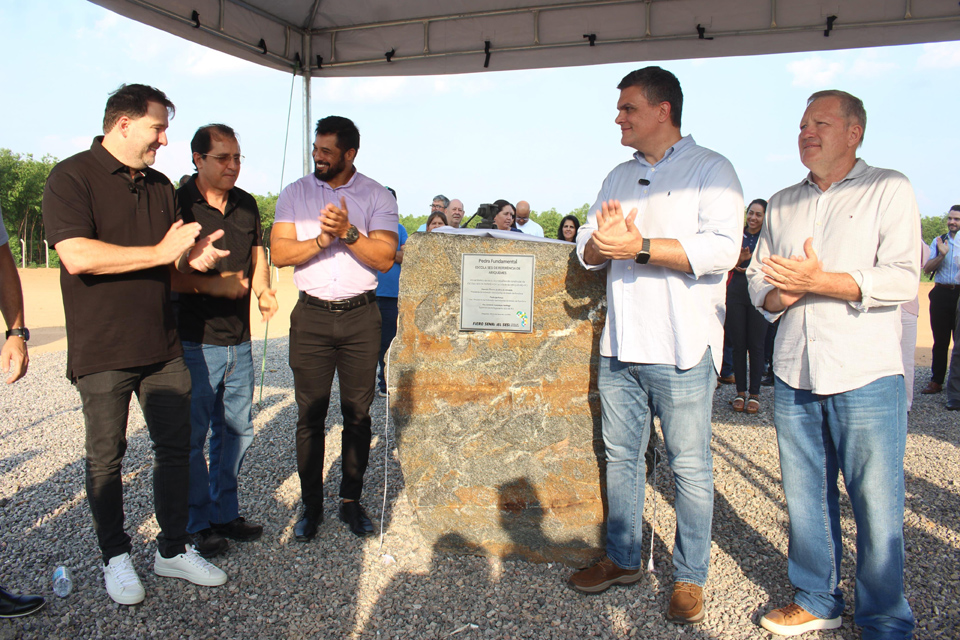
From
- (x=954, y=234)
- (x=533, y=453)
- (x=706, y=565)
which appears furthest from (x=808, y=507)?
(x=954, y=234)

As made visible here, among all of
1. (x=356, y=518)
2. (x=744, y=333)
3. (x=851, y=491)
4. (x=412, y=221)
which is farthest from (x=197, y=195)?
(x=412, y=221)

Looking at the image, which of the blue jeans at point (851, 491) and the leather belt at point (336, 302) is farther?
the leather belt at point (336, 302)

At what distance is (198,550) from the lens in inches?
124

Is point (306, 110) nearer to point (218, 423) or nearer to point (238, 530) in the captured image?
point (218, 423)

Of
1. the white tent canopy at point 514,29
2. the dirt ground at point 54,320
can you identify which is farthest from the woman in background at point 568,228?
the dirt ground at point 54,320

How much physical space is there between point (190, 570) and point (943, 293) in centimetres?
839

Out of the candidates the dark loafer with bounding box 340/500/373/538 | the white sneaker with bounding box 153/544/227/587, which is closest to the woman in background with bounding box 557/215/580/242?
the dark loafer with bounding box 340/500/373/538

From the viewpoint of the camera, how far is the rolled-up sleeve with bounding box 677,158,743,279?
2461 millimetres

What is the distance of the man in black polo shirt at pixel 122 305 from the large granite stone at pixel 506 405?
1.05 metres

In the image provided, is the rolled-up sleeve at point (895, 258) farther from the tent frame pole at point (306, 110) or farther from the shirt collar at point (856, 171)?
the tent frame pole at point (306, 110)

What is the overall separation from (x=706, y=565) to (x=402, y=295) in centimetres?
196

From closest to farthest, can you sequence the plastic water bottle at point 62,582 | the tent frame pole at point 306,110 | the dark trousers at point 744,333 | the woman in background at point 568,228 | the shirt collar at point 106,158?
the shirt collar at point 106,158
the plastic water bottle at point 62,582
the tent frame pole at point 306,110
the dark trousers at point 744,333
the woman in background at point 568,228

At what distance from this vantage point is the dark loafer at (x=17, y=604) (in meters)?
2.60

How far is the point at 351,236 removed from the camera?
3.17m
